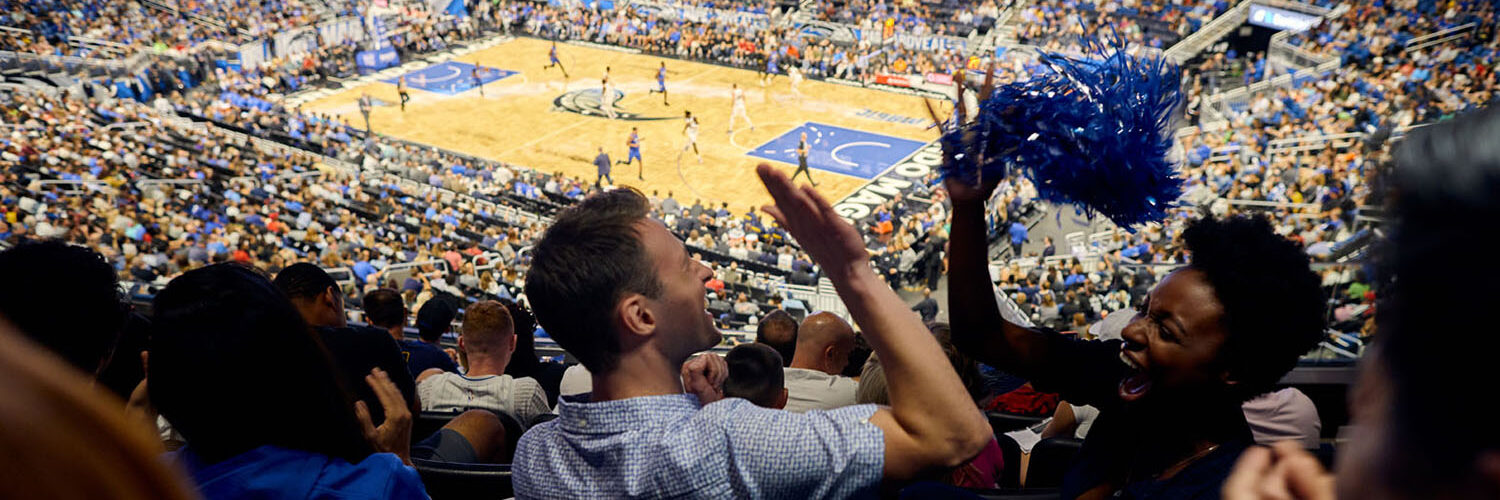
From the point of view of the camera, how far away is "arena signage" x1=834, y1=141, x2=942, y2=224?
2352cm

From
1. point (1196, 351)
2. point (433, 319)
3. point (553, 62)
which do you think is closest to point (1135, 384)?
point (1196, 351)

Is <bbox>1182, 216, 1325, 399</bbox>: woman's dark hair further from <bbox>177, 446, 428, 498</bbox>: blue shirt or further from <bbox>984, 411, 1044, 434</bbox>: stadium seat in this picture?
<bbox>984, 411, 1044, 434</bbox>: stadium seat

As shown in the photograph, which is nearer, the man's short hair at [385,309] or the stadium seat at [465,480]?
the stadium seat at [465,480]

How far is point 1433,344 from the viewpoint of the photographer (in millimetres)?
790

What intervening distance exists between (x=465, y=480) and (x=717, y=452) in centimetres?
155

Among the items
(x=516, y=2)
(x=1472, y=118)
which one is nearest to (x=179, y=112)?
(x=516, y=2)

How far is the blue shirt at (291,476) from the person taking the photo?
6.74 ft

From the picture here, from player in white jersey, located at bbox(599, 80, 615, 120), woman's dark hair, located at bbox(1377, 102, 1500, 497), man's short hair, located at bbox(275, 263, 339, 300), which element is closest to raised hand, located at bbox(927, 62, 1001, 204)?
woman's dark hair, located at bbox(1377, 102, 1500, 497)

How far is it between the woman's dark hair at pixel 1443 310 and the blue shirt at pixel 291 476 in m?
1.93

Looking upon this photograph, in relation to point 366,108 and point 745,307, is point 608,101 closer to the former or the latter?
point 366,108

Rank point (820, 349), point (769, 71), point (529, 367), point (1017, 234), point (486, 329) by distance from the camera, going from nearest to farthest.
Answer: point (486, 329), point (820, 349), point (529, 367), point (1017, 234), point (769, 71)

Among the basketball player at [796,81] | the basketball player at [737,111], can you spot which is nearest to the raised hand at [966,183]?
the basketball player at [737,111]

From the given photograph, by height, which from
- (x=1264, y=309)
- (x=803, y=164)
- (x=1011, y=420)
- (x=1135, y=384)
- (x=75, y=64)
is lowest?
(x=75, y=64)

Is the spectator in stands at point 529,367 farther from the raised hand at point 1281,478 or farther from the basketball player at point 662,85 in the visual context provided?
the basketball player at point 662,85
